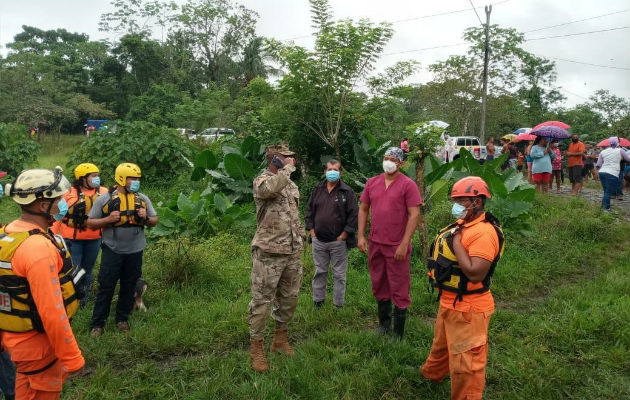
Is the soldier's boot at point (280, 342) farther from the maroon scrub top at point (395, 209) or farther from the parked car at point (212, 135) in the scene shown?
the parked car at point (212, 135)

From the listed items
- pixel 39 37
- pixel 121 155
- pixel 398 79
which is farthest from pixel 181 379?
pixel 39 37

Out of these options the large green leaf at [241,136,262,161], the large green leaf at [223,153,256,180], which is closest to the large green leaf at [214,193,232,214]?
the large green leaf at [223,153,256,180]

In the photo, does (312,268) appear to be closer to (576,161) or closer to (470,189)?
(470,189)

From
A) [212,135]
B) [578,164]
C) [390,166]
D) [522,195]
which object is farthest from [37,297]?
[212,135]

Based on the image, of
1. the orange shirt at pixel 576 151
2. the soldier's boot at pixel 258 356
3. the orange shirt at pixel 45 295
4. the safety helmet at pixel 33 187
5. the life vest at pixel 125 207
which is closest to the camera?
the orange shirt at pixel 45 295

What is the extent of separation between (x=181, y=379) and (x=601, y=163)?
890cm

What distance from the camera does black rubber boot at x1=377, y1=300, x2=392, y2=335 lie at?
4.22 meters

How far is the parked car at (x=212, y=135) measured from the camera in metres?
12.5

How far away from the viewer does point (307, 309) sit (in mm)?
4707

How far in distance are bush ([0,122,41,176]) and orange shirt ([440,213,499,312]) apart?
36.3 feet

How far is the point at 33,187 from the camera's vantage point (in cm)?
231

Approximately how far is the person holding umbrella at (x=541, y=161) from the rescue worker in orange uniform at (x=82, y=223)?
27.2 feet

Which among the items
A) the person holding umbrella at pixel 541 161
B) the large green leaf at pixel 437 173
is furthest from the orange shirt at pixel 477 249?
the person holding umbrella at pixel 541 161

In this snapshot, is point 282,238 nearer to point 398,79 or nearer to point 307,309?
point 307,309
